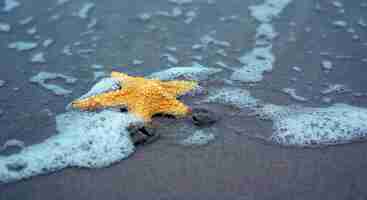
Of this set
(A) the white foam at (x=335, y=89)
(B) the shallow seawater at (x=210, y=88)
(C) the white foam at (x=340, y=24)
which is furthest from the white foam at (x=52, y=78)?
(C) the white foam at (x=340, y=24)

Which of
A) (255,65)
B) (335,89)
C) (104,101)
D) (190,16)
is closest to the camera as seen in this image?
(104,101)

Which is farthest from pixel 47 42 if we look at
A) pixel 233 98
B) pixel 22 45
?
pixel 233 98

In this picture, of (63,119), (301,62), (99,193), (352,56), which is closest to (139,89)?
(63,119)

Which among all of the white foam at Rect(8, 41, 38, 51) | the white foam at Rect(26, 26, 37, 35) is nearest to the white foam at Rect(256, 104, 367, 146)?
the white foam at Rect(8, 41, 38, 51)

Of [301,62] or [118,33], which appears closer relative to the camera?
[301,62]

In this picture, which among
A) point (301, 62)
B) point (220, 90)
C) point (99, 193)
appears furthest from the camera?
point (301, 62)

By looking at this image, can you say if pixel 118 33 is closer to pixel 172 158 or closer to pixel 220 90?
pixel 220 90

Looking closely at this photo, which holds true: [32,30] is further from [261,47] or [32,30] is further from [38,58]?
[261,47]
